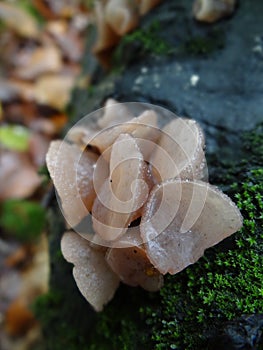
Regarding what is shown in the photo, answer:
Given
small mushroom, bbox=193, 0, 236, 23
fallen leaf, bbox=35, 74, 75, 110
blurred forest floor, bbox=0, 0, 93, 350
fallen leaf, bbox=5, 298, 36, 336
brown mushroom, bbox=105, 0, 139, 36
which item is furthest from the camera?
fallen leaf, bbox=35, 74, 75, 110

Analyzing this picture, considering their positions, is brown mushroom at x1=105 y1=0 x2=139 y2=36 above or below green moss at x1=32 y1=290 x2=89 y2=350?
above

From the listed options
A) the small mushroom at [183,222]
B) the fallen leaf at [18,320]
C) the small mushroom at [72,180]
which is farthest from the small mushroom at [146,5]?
the fallen leaf at [18,320]

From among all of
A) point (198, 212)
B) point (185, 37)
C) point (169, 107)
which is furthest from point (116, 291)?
point (185, 37)

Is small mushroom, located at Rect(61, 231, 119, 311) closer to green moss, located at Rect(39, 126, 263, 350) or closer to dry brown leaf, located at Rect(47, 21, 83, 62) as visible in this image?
green moss, located at Rect(39, 126, 263, 350)

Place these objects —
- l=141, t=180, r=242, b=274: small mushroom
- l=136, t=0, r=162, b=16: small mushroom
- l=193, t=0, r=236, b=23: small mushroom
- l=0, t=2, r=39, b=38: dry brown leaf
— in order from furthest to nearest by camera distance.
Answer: l=0, t=2, r=39, b=38: dry brown leaf < l=136, t=0, r=162, b=16: small mushroom < l=193, t=0, r=236, b=23: small mushroom < l=141, t=180, r=242, b=274: small mushroom

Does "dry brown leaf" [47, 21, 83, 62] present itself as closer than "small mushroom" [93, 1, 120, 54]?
No

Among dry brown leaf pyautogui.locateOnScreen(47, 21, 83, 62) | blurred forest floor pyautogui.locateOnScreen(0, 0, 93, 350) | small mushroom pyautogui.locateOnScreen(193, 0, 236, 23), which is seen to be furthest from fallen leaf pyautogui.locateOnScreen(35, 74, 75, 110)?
small mushroom pyautogui.locateOnScreen(193, 0, 236, 23)

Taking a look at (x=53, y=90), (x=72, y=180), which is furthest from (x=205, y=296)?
(x=53, y=90)

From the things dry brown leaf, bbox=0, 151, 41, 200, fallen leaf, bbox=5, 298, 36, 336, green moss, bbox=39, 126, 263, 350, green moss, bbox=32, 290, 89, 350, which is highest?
green moss, bbox=39, 126, 263, 350
